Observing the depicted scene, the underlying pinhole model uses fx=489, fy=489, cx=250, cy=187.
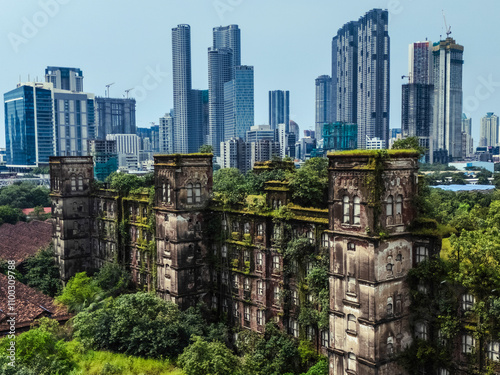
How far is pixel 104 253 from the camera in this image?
64.2 metres

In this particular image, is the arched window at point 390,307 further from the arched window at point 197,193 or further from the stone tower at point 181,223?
the arched window at point 197,193

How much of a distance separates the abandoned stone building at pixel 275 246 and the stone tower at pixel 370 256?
0.07 metres

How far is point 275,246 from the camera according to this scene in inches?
1662

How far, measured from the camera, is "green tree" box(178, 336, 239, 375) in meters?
36.6

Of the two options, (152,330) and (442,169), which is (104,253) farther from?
(442,169)

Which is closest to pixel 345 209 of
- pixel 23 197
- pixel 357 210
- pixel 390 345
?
pixel 357 210

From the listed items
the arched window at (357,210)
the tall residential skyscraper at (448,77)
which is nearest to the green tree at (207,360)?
the arched window at (357,210)

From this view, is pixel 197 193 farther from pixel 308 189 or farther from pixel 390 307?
pixel 390 307

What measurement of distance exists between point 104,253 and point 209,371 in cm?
3231

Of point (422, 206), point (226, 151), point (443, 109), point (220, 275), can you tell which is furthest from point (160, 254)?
point (443, 109)

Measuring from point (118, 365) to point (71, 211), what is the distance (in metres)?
31.7

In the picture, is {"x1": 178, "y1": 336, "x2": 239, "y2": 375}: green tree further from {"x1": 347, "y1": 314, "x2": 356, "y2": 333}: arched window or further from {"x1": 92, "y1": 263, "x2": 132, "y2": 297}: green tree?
{"x1": 92, "y1": 263, "x2": 132, "y2": 297}: green tree

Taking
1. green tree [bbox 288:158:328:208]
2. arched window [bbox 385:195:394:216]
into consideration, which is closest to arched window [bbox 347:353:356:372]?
arched window [bbox 385:195:394:216]

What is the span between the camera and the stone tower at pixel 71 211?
2547 inches
